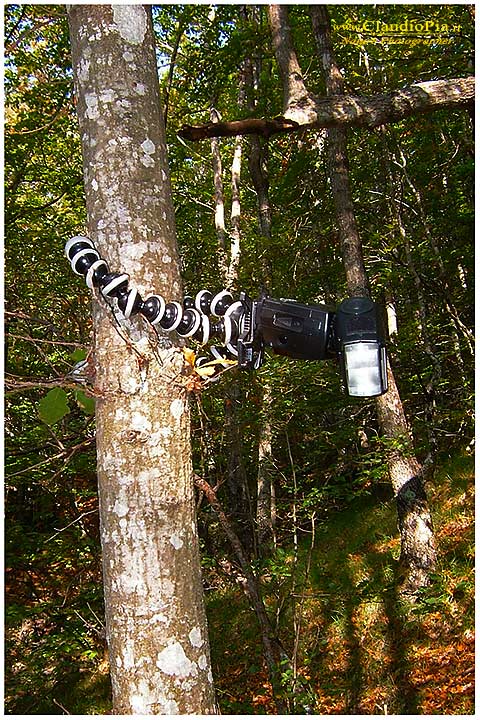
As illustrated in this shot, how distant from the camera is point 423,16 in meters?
5.05

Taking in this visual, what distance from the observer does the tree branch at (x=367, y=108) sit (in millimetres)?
1893

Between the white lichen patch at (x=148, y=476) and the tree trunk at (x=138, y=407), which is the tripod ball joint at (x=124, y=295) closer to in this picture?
the tree trunk at (x=138, y=407)

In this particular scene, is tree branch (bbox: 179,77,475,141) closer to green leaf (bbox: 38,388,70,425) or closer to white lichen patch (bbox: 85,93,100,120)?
white lichen patch (bbox: 85,93,100,120)

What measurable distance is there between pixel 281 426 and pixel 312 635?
1.84 m

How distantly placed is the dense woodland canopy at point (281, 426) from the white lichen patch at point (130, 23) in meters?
1.75

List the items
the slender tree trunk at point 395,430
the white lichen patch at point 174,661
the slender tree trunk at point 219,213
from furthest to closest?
the slender tree trunk at point 219,213, the slender tree trunk at point 395,430, the white lichen patch at point 174,661

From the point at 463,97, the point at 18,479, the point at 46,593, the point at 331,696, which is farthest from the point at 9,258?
the point at 331,696

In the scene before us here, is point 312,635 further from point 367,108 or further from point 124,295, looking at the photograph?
point 124,295

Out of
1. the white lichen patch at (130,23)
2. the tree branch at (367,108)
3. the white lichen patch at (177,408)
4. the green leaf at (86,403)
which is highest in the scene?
the tree branch at (367,108)

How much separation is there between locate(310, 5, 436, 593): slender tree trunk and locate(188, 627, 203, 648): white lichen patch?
151 inches

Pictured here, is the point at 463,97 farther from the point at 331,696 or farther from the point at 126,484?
the point at 331,696

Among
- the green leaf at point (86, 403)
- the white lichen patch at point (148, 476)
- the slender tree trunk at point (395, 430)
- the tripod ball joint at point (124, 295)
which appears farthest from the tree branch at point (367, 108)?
the slender tree trunk at point (395, 430)

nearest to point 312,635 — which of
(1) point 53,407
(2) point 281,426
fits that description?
(2) point 281,426

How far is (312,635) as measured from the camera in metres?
4.84
